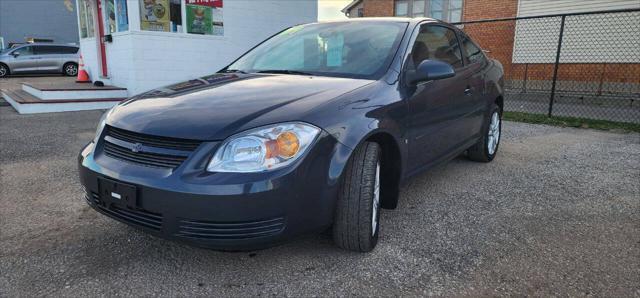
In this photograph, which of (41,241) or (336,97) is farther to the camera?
(41,241)

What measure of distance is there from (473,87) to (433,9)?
1270 centimetres

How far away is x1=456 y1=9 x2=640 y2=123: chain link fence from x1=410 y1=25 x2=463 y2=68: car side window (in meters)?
5.96

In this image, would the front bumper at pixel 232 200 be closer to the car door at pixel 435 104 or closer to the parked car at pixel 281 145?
the parked car at pixel 281 145

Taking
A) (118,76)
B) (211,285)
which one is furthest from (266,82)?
(118,76)

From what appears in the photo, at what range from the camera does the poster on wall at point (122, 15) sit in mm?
9086

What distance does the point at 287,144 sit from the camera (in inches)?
85.6

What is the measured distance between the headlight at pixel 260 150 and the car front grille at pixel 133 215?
0.39 metres

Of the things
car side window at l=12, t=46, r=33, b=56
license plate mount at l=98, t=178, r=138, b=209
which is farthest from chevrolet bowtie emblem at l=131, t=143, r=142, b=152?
car side window at l=12, t=46, r=33, b=56

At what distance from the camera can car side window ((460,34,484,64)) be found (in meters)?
4.33

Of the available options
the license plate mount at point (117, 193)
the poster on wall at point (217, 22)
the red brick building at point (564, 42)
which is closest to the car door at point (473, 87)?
the license plate mount at point (117, 193)

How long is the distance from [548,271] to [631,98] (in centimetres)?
955

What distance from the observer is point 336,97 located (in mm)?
2516

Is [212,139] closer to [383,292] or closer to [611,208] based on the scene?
[383,292]

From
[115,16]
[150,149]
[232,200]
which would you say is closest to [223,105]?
[150,149]
